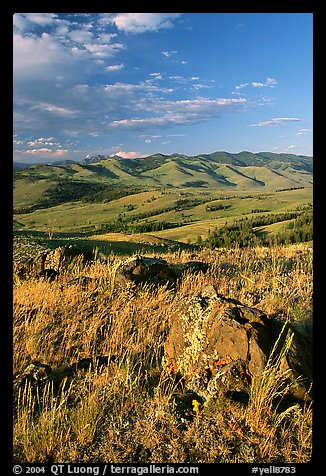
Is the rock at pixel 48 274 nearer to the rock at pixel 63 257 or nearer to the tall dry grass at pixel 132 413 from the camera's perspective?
the rock at pixel 63 257

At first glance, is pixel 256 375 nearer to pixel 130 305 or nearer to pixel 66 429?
pixel 66 429

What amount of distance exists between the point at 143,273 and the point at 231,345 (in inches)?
136

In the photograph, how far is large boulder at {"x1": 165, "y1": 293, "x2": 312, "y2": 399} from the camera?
10.2 ft

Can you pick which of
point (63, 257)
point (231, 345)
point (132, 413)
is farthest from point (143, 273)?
point (132, 413)

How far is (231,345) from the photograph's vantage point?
323 cm

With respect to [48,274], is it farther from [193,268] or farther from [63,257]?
[193,268]

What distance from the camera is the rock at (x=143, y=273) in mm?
6273

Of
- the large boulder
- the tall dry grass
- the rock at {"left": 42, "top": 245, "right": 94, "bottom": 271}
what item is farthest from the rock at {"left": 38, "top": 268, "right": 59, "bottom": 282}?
the large boulder

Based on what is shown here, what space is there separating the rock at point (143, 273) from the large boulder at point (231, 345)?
2.51m

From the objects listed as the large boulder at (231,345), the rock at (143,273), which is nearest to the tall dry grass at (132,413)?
the large boulder at (231,345)

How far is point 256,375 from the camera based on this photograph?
3016mm
